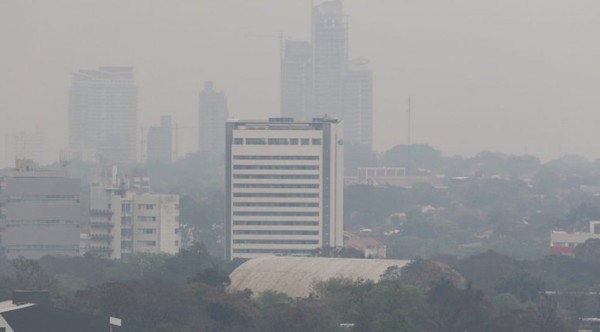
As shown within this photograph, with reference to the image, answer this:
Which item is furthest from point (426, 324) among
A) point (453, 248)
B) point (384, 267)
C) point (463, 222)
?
point (463, 222)

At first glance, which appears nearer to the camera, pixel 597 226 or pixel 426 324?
pixel 426 324

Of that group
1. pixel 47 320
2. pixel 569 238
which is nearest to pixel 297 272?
pixel 47 320

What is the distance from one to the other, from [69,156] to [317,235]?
84341 mm

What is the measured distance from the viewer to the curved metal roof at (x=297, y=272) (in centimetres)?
6494

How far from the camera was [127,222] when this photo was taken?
97188 millimetres

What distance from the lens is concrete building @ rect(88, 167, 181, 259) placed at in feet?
316

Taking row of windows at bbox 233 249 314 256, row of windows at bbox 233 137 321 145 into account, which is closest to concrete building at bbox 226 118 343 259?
row of windows at bbox 233 137 321 145

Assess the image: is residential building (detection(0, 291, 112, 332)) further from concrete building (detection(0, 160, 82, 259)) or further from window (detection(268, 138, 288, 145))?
window (detection(268, 138, 288, 145))

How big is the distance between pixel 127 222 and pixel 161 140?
99.6 m

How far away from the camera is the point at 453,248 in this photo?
11038cm

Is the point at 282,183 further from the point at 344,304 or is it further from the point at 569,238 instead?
the point at 344,304

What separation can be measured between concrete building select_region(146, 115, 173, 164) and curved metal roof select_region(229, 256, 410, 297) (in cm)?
12541

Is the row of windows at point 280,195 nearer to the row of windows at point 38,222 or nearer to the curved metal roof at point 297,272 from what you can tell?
the row of windows at point 38,222

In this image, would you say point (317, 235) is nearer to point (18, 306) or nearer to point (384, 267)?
point (384, 267)
